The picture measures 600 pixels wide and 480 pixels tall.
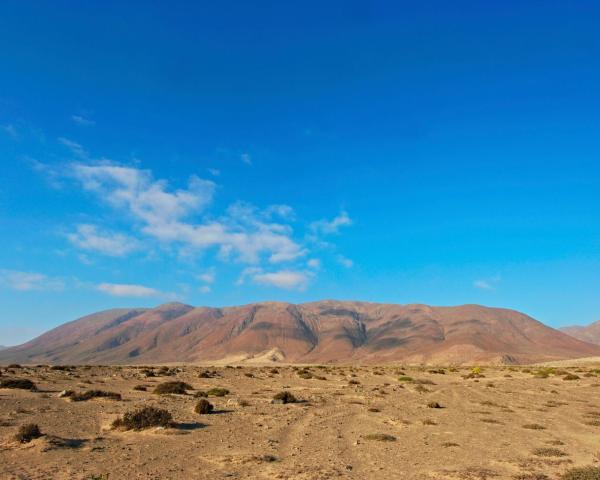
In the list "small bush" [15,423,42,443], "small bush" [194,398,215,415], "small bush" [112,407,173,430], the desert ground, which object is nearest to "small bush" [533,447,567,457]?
the desert ground

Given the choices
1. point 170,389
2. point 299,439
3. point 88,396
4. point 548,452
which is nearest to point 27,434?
point 299,439

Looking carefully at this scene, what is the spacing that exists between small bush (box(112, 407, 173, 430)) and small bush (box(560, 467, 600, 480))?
13.3 meters

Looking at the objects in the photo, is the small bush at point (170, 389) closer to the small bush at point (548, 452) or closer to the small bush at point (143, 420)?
the small bush at point (143, 420)

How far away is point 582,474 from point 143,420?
556 inches

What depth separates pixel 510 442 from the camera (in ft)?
52.9

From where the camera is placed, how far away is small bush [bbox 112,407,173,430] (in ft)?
51.6

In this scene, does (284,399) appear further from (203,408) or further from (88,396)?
(88,396)

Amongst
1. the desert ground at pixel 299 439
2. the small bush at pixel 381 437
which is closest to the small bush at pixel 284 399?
the desert ground at pixel 299 439

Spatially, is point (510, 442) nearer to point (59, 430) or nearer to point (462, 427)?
point (462, 427)

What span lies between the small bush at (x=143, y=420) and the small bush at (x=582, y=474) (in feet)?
43.7

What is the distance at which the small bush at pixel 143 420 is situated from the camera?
15735 millimetres

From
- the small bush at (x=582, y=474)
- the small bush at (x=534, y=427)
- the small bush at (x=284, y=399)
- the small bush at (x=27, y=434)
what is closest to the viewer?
the small bush at (x=582, y=474)

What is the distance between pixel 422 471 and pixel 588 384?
40653mm

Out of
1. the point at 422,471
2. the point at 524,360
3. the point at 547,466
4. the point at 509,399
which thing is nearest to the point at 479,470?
the point at 422,471
